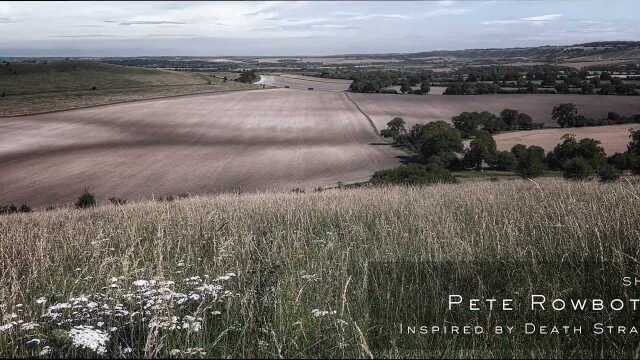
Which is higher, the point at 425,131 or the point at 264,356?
the point at 264,356

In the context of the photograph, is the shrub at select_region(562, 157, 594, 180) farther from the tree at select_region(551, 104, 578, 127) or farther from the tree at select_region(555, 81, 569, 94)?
the tree at select_region(555, 81, 569, 94)

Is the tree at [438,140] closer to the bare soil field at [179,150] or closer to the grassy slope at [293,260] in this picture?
the bare soil field at [179,150]

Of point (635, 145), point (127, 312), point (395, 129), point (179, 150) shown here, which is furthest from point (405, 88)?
point (127, 312)

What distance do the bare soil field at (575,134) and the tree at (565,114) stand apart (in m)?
6.29

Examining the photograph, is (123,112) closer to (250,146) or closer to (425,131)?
(250,146)

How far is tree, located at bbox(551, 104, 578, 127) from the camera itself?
87.8m

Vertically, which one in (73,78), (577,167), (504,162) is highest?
(73,78)

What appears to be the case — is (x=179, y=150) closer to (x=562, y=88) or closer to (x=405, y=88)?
(x=405, y=88)

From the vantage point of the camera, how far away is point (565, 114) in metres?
88.8

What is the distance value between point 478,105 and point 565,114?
17460 millimetres

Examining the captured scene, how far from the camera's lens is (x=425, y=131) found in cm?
7056

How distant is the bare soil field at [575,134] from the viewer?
6794cm

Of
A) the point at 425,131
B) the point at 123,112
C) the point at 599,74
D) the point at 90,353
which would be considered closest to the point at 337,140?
the point at 425,131

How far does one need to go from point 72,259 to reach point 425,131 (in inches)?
2655
